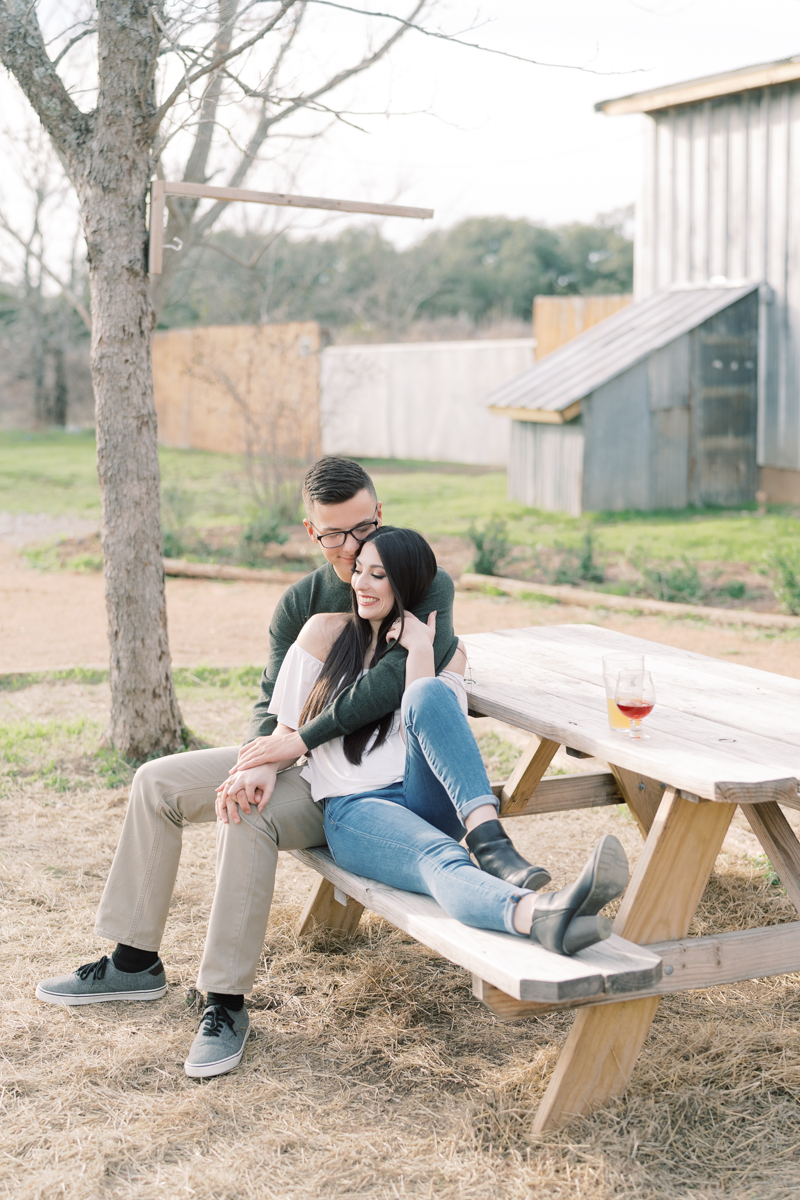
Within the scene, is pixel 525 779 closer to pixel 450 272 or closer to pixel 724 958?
pixel 724 958

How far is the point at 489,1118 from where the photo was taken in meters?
2.43

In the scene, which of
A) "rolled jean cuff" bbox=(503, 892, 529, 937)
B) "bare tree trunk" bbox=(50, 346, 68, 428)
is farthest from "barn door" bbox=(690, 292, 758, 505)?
"bare tree trunk" bbox=(50, 346, 68, 428)

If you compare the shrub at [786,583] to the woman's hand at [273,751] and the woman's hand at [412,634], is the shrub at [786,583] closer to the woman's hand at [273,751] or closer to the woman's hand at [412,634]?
the woman's hand at [412,634]

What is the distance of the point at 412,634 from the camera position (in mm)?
2881

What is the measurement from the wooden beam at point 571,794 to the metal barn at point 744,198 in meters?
9.85

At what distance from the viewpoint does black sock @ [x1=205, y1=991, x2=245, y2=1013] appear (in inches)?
107

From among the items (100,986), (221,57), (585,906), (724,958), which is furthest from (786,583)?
(585,906)

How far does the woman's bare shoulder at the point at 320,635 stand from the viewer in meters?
2.97

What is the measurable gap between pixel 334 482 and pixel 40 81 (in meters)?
2.55

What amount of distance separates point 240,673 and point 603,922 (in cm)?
437

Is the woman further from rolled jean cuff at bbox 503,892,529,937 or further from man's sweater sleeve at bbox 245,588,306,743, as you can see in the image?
man's sweater sleeve at bbox 245,588,306,743

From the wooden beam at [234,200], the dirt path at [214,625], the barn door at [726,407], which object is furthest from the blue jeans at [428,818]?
the barn door at [726,407]

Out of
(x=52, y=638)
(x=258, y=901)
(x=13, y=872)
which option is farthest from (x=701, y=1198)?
(x=52, y=638)

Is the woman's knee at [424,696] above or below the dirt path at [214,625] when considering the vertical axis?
above
